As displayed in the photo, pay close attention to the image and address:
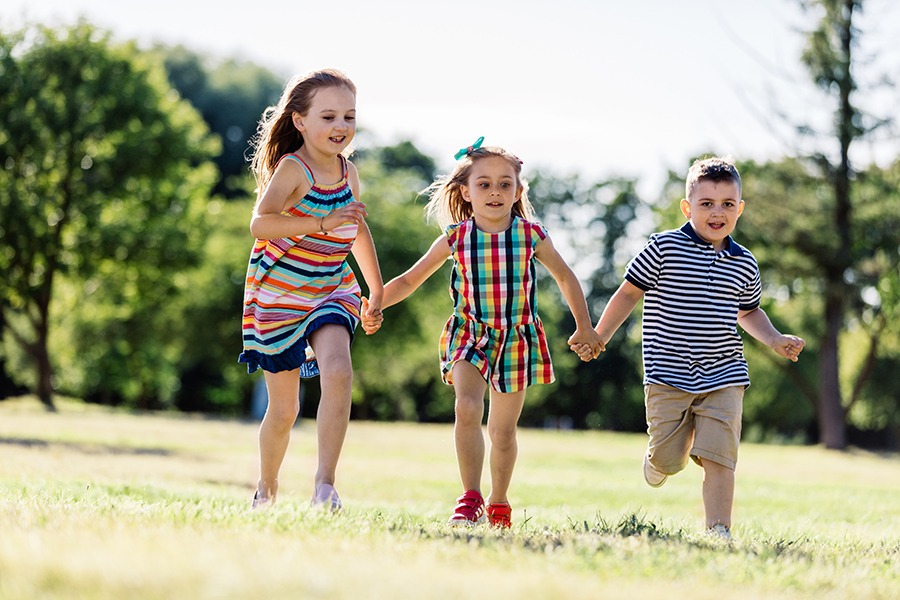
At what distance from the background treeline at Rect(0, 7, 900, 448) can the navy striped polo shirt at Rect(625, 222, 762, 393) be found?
18290 mm

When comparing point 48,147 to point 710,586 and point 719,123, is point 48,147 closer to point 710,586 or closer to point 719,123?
point 719,123

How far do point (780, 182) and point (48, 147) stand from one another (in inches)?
760

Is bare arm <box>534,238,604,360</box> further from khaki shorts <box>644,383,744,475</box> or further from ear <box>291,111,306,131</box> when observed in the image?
ear <box>291,111,306,131</box>

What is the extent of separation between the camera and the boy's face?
199 inches

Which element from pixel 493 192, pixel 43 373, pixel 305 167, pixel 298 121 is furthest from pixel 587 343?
pixel 43 373

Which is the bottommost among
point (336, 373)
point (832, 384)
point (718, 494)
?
point (832, 384)

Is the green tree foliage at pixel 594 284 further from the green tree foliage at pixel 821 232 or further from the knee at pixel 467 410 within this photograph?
the knee at pixel 467 410

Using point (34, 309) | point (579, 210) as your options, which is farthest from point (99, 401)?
point (579, 210)

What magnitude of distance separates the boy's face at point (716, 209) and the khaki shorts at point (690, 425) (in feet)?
2.90

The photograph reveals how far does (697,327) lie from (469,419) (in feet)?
4.55

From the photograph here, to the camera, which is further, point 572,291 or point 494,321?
point 572,291

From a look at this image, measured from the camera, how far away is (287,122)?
4926 mm

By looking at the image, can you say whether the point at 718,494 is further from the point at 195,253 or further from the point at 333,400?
the point at 195,253

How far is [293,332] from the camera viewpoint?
4.55 metres
